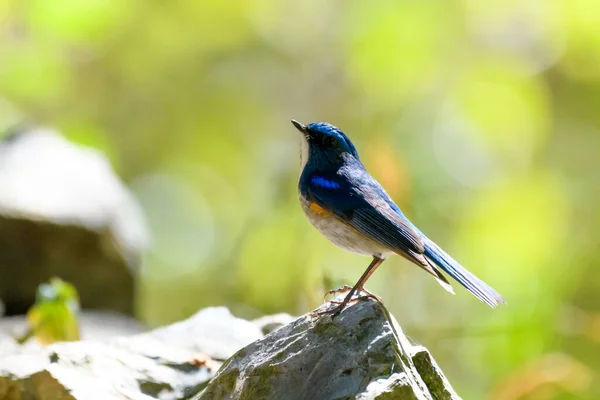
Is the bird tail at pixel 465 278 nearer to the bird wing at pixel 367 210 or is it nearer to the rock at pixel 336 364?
the bird wing at pixel 367 210

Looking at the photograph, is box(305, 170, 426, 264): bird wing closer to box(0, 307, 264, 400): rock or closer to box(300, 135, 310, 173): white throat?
box(300, 135, 310, 173): white throat

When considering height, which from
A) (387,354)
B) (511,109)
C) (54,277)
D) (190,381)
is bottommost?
(387,354)

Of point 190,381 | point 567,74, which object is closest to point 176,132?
point 567,74

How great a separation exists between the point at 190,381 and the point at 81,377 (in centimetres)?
56

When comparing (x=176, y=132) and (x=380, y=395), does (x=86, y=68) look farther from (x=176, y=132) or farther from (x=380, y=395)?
(x=380, y=395)

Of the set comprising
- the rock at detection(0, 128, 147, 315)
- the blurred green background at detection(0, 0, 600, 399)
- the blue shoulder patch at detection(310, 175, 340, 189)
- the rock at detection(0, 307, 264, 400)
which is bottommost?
the rock at detection(0, 307, 264, 400)

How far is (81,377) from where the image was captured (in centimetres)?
312

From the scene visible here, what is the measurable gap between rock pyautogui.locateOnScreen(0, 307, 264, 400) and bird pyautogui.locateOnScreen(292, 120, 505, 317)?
90 cm

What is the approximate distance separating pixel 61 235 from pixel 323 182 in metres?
3.12

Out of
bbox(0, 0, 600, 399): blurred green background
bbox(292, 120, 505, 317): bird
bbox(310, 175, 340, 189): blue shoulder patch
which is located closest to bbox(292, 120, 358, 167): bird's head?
bbox(292, 120, 505, 317): bird

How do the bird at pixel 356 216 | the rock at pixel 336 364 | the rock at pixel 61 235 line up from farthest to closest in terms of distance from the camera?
1. the rock at pixel 61 235
2. the bird at pixel 356 216
3. the rock at pixel 336 364

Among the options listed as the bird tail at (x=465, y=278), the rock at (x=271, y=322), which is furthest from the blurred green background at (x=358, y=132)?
the bird tail at (x=465, y=278)

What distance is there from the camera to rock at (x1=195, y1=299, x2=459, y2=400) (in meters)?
2.58

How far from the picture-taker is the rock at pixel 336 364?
2.58m
